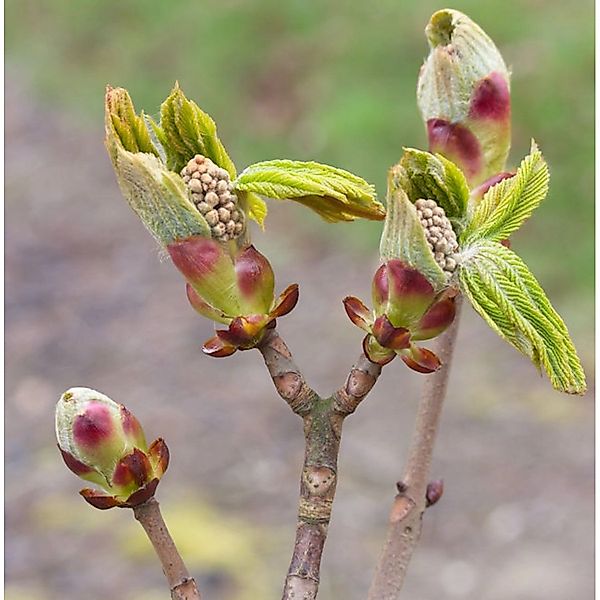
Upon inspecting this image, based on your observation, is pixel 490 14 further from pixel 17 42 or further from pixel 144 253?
pixel 17 42

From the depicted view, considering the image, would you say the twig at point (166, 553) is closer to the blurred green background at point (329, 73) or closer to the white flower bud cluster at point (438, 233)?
the white flower bud cluster at point (438, 233)

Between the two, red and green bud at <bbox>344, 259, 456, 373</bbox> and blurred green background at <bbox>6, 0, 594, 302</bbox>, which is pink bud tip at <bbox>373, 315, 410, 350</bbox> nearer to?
red and green bud at <bbox>344, 259, 456, 373</bbox>

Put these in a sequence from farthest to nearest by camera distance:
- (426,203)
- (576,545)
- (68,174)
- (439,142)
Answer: (68,174) < (576,545) < (439,142) < (426,203)

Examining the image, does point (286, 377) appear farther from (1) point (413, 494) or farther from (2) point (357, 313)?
(1) point (413, 494)

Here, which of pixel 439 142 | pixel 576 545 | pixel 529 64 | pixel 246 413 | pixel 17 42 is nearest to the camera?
pixel 439 142

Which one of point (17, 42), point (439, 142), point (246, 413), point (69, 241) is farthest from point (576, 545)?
point (17, 42)

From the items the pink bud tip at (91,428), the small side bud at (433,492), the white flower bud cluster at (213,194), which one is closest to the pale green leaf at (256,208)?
the white flower bud cluster at (213,194)

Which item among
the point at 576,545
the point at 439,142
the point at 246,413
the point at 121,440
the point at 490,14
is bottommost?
the point at 121,440
